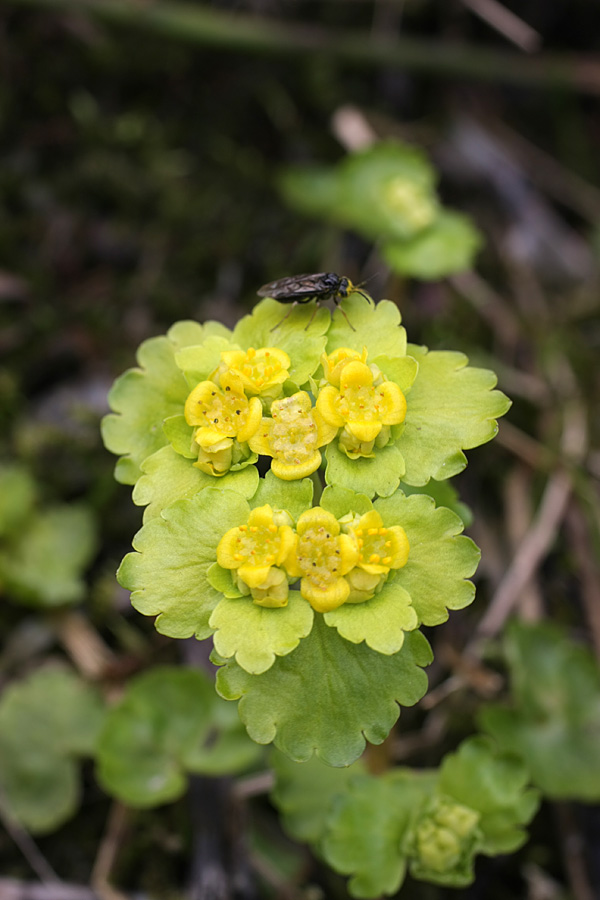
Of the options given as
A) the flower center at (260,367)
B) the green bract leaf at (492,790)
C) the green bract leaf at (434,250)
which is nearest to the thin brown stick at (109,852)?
the green bract leaf at (492,790)

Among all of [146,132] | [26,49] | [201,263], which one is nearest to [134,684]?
[201,263]

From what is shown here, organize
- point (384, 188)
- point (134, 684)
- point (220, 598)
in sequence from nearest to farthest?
1. point (220, 598)
2. point (134, 684)
3. point (384, 188)

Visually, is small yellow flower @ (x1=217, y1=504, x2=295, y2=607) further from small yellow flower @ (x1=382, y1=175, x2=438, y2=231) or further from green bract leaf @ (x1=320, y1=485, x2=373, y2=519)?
small yellow flower @ (x1=382, y1=175, x2=438, y2=231)

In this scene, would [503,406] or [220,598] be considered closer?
[220,598]

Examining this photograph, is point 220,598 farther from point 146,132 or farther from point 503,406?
point 146,132

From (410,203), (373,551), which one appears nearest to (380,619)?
(373,551)

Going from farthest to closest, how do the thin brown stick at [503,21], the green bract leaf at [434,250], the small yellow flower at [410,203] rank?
the thin brown stick at [503,21]
the small yellow flower at [410,203]
the green bract leaf at [434,250]

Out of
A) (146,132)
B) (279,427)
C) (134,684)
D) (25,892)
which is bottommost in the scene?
(25,892)

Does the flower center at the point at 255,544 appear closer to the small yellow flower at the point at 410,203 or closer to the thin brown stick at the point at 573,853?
the thin brown stick at the point at 573,853
